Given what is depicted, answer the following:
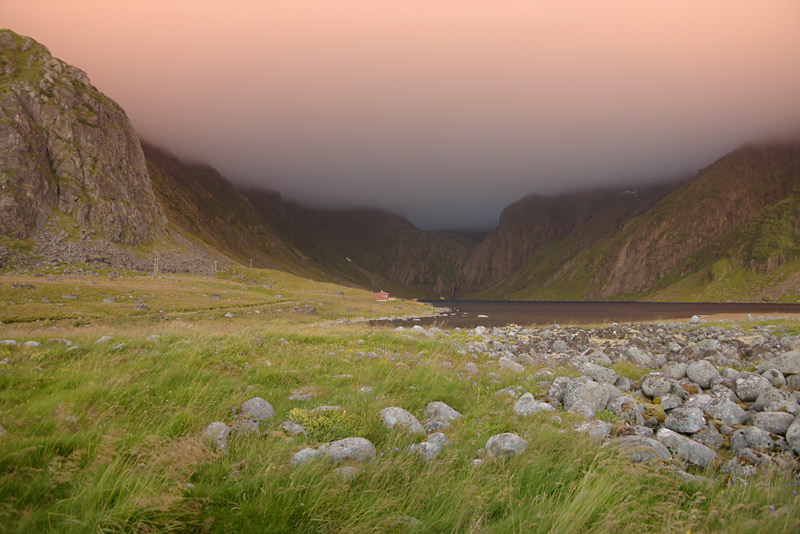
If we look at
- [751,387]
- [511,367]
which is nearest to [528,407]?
[511,367]

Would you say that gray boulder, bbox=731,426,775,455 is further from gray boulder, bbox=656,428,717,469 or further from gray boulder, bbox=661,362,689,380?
gray boulder, bbox=661,362,689,380

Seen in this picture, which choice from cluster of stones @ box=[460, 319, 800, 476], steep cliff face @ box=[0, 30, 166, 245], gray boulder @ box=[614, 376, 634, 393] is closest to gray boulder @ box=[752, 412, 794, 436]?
cluster of stones @ box=[460, 319, 800, 476]

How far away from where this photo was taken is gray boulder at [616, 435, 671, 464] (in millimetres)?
5980

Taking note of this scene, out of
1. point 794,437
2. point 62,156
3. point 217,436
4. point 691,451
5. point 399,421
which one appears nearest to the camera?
point 217,436

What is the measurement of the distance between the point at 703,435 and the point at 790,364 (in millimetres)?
7854

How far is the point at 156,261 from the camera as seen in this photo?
10362cm

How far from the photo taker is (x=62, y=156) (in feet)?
364

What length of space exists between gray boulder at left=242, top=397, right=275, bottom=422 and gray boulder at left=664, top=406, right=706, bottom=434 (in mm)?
8907

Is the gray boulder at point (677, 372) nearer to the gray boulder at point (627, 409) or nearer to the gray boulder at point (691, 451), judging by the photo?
the gray boulder at point (627, 409)

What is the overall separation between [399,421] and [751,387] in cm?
1082

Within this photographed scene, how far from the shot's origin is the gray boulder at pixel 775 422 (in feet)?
26.6

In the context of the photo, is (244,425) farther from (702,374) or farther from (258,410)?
(702,374)

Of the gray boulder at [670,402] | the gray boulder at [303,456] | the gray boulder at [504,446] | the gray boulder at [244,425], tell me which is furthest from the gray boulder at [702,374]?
the gray boulder at [244,425]

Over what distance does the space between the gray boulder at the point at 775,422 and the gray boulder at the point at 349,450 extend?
886 cm
